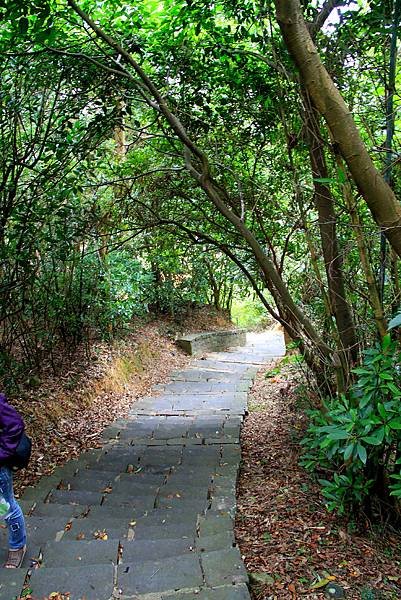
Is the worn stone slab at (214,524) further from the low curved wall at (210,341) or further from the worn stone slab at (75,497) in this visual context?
the low curved wall at (210,341)

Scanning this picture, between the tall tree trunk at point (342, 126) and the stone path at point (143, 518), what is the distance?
1900mm

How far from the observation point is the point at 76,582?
2523 mm

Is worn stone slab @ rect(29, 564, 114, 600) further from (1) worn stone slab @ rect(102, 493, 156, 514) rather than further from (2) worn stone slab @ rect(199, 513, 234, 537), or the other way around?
(1) worn stone slab @ rect(102, 493, 156, 514)

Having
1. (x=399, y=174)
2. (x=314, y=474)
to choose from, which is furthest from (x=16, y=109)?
(x=314, y=474)

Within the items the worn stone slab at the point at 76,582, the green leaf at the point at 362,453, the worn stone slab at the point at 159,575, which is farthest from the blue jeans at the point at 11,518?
the green leaf at the point at 362,453

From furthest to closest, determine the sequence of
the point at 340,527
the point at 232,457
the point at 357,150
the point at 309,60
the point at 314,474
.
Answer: the point at 232,457, the point at 314,474, the point at 340,527, the point at 309,60, the point at 357,150

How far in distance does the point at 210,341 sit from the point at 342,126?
405 inches

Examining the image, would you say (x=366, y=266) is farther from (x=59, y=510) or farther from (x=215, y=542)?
(x=59, y=510)

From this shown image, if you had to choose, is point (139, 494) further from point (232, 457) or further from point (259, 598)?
point (259, 598)

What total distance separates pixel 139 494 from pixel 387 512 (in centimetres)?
177

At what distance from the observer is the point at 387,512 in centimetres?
321

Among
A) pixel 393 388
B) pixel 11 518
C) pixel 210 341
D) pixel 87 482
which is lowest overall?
pixel 87 482

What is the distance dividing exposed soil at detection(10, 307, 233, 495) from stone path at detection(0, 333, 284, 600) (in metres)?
0.24

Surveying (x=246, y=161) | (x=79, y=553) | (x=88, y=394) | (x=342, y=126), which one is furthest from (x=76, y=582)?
(x=246, y=161)
